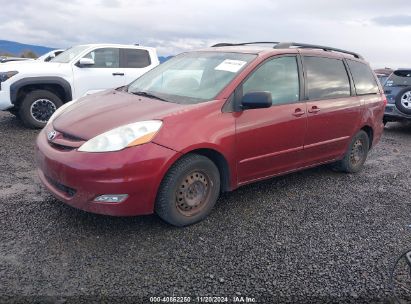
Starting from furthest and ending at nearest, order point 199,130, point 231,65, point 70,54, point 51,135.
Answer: point 70,54
point 231,65
point 51,135
point 199,130

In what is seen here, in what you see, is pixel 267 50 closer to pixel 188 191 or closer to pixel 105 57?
pixel 188 191

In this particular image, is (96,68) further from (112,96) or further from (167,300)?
(167,300)

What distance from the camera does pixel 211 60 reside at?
13.7ft

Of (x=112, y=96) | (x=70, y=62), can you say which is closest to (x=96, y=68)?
(x=70, y=62)

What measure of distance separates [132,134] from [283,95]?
1.82 metres

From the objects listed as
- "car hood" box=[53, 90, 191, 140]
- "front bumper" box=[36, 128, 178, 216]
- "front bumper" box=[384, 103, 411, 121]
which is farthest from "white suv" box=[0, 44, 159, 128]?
"front bumper" box=[384, 103, 411, 121]

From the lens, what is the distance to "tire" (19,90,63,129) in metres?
7.02

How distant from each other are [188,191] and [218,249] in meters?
0.59

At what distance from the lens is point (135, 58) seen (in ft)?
27.8

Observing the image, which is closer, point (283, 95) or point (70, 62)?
point (283, 95)

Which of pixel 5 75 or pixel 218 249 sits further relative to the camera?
pixel 5 75

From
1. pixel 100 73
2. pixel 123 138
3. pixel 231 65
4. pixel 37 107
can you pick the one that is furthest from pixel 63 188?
pixel 100 73

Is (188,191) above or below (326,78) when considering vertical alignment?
below

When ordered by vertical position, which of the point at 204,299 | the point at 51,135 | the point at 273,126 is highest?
the point at 273,126
